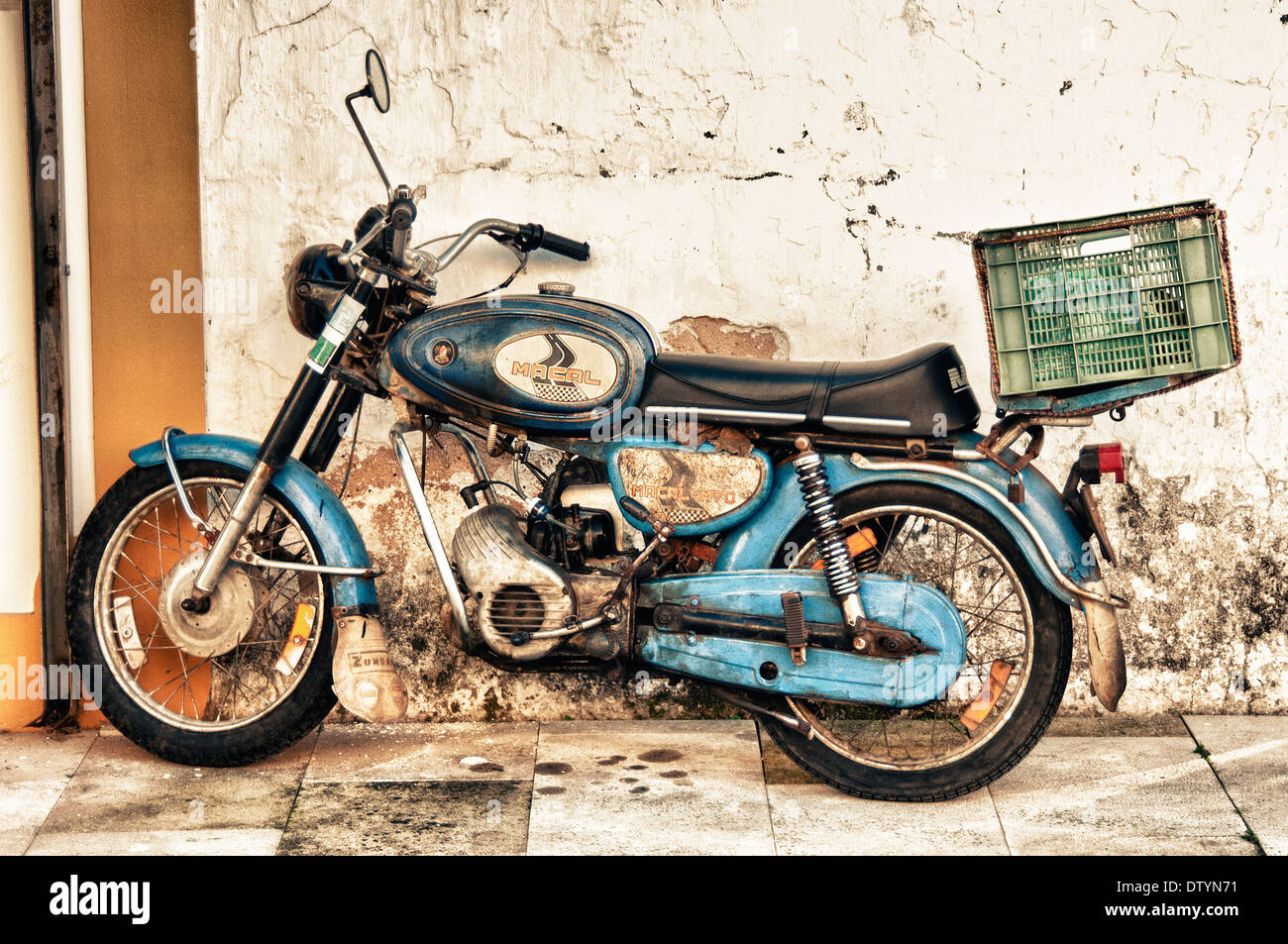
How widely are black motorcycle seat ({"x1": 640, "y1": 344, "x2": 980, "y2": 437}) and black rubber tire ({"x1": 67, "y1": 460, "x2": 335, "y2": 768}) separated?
1.24m

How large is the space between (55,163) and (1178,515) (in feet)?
12.6

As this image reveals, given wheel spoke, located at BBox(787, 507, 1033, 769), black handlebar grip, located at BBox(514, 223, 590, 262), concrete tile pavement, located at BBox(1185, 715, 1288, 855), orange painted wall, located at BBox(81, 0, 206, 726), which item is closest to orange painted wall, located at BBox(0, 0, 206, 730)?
orange painted wall, located at BBox(81, 0, 206, 726)

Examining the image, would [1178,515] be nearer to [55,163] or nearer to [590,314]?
[590,314]

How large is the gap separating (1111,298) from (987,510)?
671 millimetres

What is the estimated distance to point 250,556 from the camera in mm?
4316

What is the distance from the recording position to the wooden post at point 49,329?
4559 millimetres

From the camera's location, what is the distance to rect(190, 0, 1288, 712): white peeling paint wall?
15.0ft

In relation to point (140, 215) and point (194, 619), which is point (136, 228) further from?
point (194, 619)

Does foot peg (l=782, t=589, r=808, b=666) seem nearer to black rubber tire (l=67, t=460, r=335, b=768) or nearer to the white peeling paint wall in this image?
the white peeling paint wall

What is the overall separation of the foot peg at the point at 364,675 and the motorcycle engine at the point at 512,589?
358mm

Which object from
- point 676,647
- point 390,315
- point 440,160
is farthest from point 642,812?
point 440,160

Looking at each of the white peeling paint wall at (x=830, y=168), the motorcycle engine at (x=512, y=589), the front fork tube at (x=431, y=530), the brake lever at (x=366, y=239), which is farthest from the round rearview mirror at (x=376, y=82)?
the motorcycle engine at (x=512, y=589)

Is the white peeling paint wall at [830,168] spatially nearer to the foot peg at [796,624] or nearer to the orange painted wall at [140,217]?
the orange painted wall at [140,217]

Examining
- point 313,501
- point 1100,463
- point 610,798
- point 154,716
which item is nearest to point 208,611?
point 154,716
